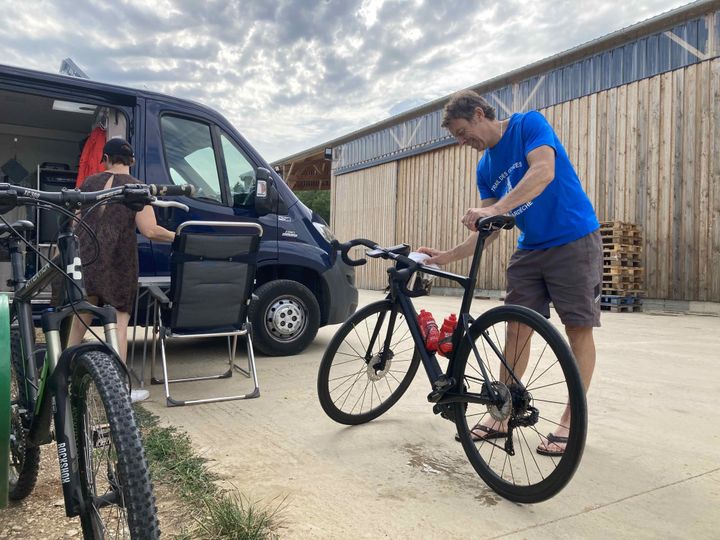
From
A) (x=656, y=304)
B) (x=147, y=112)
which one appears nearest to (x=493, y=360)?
(x=147, y=112)

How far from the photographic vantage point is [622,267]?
1040 centimetres

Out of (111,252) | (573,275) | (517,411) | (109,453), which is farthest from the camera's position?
(111,252)

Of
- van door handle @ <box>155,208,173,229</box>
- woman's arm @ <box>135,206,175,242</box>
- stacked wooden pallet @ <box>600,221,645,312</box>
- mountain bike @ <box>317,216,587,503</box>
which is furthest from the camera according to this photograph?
stacked wooden pallet @ <box>600,221,645,312</box>

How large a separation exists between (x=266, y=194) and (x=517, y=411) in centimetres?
327

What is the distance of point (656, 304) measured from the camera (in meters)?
10.4

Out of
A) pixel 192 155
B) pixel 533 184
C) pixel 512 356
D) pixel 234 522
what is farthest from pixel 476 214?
pixel 192 155

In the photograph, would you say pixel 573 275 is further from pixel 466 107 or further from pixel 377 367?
pixel 377 367

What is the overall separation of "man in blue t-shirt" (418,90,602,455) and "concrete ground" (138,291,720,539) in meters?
0.36

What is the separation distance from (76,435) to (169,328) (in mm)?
2250

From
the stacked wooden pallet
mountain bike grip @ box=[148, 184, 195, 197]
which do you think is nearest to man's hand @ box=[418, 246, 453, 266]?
mountain bike grip @ box=[148, 184, 195, 197]

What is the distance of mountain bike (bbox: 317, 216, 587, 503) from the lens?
218 centimetres

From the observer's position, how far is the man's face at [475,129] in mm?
2799

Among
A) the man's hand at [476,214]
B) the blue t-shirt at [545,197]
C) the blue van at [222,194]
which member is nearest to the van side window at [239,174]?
the blue van at [222,194]

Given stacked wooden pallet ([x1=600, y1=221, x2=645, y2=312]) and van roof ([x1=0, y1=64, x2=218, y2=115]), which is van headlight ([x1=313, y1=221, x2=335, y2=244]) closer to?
van roof ([x1=0, y1=64, x2=218, y2=115])
